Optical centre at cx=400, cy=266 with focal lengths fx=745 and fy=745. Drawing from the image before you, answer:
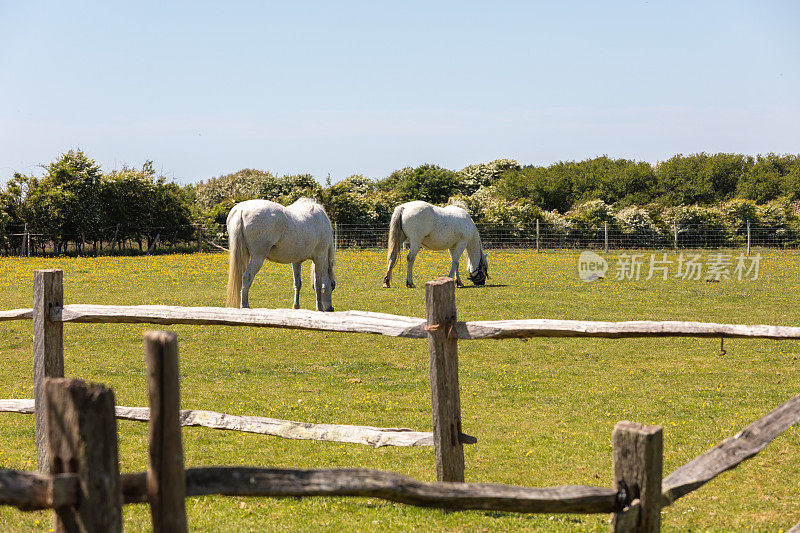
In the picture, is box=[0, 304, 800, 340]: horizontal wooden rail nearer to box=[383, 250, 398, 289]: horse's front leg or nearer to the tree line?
box=[383, 250, 398, 289]: horse's front leg

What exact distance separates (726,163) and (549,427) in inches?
2636

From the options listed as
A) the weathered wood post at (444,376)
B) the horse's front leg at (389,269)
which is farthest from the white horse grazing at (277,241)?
the weathered wood post at (444,376)

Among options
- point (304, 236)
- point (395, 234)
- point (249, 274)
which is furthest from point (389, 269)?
point (249, 274)

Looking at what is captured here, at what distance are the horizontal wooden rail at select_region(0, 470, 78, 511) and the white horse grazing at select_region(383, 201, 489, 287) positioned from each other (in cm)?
1751

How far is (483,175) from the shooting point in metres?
80.2

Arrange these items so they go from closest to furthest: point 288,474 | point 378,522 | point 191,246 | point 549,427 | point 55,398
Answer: point 55,398 < point 288,474 < point 378,522 < point 549,427 < point 191,246

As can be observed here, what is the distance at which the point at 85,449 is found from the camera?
257 centimetres

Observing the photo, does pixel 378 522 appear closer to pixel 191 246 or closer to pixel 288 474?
pixel 288 474

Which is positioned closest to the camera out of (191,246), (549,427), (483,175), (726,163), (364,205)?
(549,427)

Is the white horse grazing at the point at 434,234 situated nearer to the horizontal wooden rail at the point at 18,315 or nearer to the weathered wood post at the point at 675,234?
the horizontal wooden rail at the point at 18,315

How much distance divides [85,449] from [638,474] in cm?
211

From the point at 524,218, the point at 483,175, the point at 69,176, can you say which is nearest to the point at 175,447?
the point at 69,176

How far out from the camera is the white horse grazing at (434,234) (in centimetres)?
2061

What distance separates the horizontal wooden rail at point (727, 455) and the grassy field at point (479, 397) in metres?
1.41
